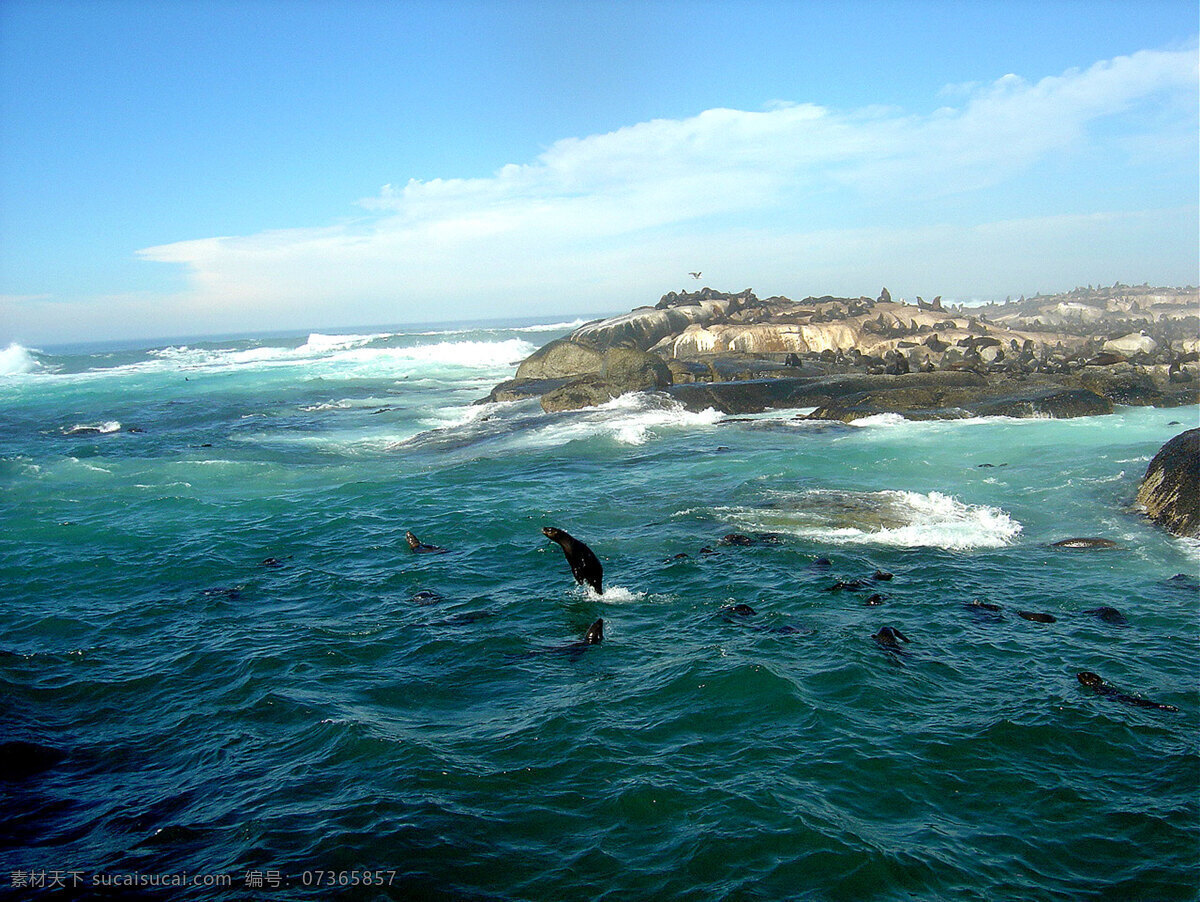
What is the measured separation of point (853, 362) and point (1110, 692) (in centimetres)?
2521

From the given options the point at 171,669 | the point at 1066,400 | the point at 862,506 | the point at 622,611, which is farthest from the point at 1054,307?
the point at 171,669

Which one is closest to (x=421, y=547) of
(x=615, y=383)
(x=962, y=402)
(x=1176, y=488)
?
(x=1176, y=488)

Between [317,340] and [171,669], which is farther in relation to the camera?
[317,340]

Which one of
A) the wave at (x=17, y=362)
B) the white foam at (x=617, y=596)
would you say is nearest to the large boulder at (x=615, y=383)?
the white foam at (x=617, y=596)

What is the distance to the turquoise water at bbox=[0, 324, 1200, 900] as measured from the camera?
226 inches

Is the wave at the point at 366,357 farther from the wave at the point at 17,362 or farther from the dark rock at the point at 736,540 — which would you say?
the dark rock at the point at 736,540

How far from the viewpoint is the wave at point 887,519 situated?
12.9 m

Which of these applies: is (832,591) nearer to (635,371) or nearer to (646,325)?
(635,371)

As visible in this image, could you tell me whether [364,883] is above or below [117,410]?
below

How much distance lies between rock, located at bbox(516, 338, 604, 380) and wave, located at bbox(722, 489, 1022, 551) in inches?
796

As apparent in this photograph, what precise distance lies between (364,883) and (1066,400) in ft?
81.8

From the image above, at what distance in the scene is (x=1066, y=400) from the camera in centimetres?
2339

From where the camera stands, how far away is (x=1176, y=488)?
514 inches

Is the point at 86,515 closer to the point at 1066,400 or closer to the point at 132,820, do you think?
the point at 132,820
